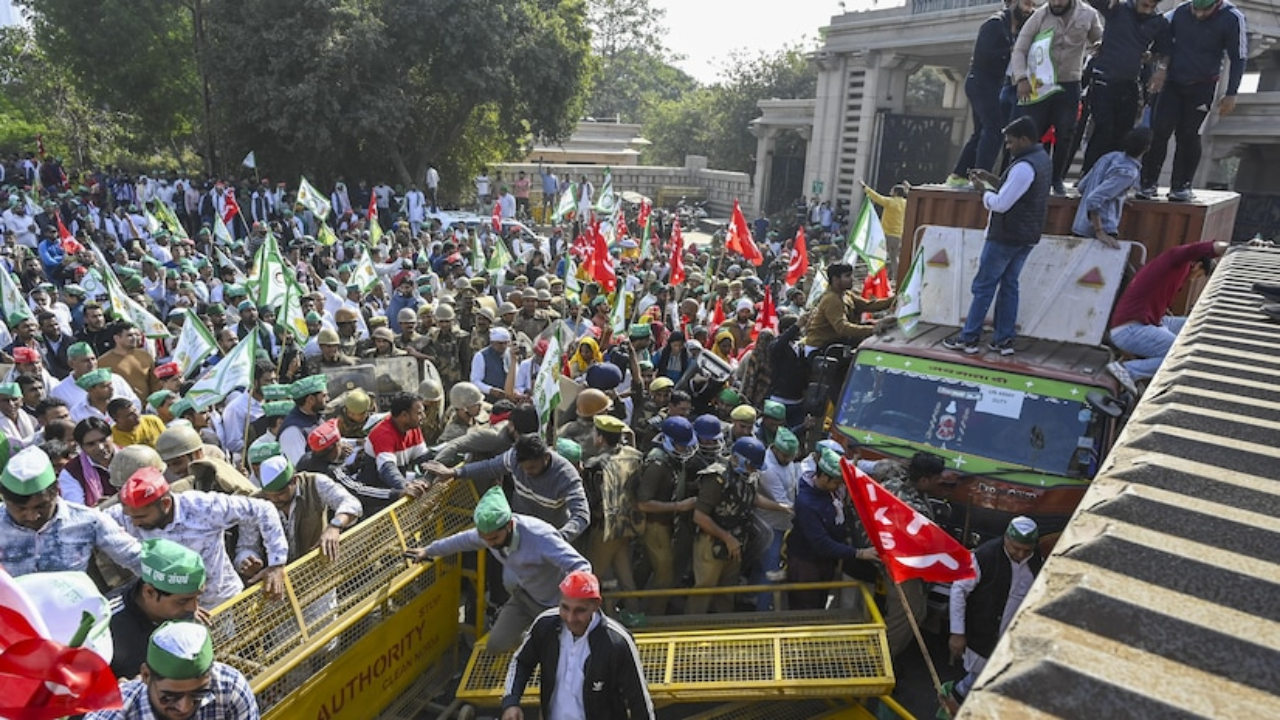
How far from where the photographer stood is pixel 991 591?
5195 millimetres

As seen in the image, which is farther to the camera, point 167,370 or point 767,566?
Answer: point 167,370

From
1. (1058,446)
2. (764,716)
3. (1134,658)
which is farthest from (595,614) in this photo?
(1058,446)

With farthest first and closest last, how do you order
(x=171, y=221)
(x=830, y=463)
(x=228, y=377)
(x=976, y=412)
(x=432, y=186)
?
(x=432, y=186) → (x=171, y=221) → (x=228, y=377) → (x=976, y=412) → (x=830, y=463)

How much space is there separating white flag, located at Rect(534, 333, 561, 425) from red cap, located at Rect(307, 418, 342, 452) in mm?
1507

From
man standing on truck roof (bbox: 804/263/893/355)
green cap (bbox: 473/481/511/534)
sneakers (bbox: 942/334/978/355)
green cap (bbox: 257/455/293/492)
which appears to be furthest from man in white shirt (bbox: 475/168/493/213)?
green cap (bbox: 473/481/511/534)

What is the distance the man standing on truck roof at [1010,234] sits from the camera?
254 inches

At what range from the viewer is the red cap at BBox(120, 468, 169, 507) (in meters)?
4.08

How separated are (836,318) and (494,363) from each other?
10.8ft

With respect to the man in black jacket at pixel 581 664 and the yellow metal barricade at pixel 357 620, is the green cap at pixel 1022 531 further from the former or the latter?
the yellow metal barricade at pixel 357 620

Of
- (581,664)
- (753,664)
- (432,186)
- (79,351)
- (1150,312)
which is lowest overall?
(753,664)

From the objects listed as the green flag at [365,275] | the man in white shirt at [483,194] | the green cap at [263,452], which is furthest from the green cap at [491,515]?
the man in white shirt at [483,194]

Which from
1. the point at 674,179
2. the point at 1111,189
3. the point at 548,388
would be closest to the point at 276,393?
the point at 548,388

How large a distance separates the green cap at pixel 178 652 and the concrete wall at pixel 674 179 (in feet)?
110

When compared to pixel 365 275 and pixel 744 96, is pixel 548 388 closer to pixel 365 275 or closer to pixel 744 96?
pixel 365 275
